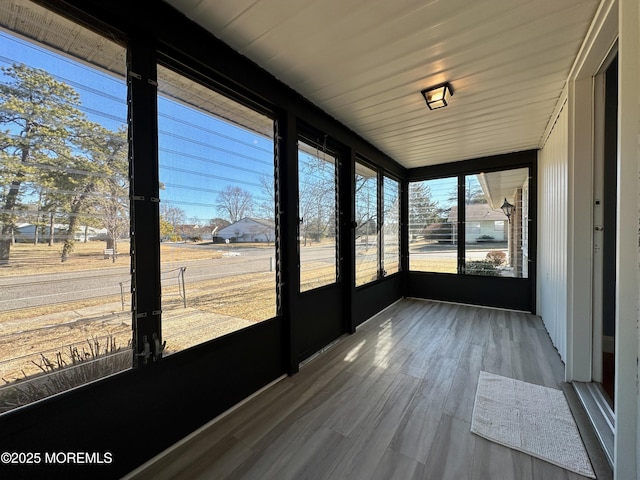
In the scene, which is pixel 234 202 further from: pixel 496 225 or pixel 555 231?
pixel 496 225

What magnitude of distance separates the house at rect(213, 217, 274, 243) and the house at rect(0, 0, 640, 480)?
0.13 meters

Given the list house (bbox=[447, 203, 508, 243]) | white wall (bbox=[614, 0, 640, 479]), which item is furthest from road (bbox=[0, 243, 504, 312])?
house (bbox=[447, 203, 508, 243])

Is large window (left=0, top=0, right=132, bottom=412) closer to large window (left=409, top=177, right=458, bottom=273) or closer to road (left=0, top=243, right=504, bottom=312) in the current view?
road (left=0, top=243, right=504, bottom=312)

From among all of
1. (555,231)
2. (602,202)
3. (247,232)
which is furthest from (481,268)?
(247,232)

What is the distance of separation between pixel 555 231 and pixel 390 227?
2230 mm

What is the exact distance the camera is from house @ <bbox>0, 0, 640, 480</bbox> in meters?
1.21

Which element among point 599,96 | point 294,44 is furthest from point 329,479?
point 599,96

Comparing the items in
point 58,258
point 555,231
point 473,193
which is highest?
point 473,193

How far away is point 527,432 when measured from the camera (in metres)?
1.65

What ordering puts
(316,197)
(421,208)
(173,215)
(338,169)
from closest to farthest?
(173,215) → (316,197) → (338,169) → (421,208)

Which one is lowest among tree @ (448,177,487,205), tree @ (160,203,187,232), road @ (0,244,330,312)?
road @ (0,244,330,312)

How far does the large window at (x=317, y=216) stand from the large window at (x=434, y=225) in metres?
2.44

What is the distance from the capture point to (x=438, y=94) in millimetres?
2234

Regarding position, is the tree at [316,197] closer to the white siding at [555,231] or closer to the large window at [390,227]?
the large window at [390,227]
